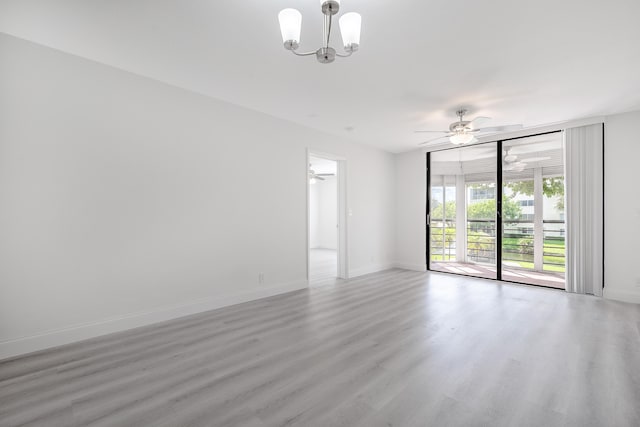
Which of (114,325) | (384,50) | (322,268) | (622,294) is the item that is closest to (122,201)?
(114,325)

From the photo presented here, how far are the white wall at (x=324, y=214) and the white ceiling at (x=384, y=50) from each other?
6.72m

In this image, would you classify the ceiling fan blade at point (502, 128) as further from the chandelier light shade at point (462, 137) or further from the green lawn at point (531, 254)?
the green lawn at point (531, 254)

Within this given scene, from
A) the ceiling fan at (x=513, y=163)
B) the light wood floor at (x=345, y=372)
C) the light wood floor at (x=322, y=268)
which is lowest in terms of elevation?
the light wood floor at (x=322, y=268)

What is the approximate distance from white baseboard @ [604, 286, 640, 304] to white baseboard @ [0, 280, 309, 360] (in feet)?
16.8

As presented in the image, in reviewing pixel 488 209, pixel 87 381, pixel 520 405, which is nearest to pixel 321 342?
pixel 520 405

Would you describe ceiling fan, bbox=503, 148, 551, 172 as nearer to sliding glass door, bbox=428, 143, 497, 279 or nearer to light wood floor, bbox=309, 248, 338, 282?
sliding glass door, bbox=428, 143, 497, 279

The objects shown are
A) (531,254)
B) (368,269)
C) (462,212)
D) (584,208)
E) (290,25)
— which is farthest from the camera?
(462,212)

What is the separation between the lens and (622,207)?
14.3ft

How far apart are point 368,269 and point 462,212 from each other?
2730mm

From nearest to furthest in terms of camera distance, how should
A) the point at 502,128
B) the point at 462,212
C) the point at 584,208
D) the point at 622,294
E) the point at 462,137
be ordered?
the point at 502,128 < the point at 462,137 < the point at 622,294 < the point at 584,208 < the point at 462,212

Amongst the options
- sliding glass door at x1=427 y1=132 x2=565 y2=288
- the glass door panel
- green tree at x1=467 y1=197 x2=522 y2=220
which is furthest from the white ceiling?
green tree at x1=467 y1=197 x2=522 y2=220

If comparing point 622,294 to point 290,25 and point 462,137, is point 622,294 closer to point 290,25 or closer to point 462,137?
point 462,137

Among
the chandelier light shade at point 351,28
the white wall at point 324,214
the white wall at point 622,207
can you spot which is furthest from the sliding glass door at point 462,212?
the chandelier light shade at point 351,28

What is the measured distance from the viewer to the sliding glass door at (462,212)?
6227 millimetres
